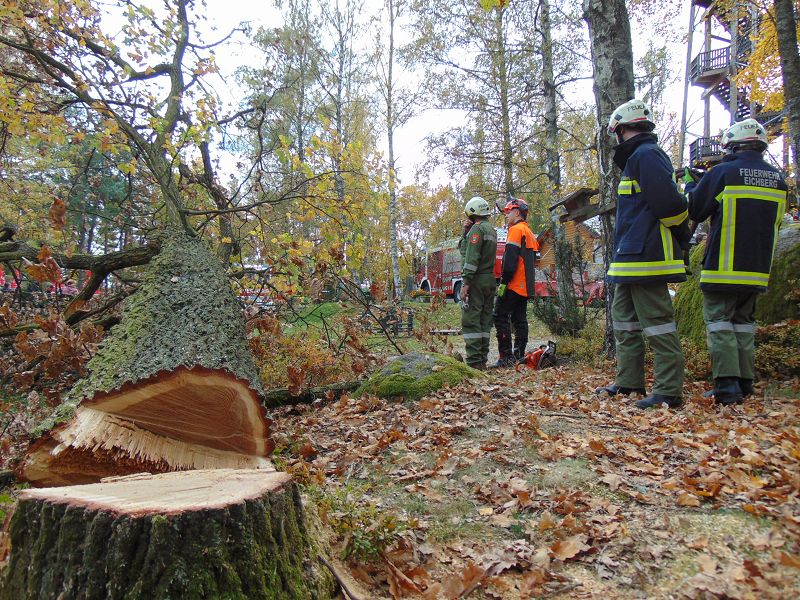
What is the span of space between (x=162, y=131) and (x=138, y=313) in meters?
2.60

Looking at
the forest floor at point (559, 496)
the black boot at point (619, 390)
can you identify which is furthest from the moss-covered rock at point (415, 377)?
the black boot at point (619, 390)

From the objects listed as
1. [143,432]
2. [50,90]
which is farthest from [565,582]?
[50,90]

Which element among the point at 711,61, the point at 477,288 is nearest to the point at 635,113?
the point at 477,288

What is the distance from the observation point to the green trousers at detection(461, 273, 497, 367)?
6.68 m

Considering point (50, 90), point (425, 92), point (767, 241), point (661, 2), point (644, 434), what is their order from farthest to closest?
1. point (425, 92)
2. point (661, 2)
3. point (50, 90)
4. point (767, 241)
5. point (644, 434)

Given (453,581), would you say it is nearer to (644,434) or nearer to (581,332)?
(644,434)

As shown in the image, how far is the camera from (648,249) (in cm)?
393

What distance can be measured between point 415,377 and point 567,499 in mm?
2496

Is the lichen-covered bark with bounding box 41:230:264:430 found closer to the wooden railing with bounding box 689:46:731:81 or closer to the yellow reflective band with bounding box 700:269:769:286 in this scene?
the yellow reflective band with bounding box 700:269:769:286

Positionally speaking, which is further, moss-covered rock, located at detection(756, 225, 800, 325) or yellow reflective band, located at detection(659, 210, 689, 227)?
moss-covered rock, located at detection(756, 225, 800, 325)

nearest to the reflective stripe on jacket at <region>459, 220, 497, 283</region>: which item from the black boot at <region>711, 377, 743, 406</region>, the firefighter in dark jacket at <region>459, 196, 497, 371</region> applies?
the firefighter in dark jacket at <region>459, 196, 497, 371</region>

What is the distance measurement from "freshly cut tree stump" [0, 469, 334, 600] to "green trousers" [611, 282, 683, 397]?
3.33 m

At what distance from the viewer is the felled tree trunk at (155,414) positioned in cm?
237

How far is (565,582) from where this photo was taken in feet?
6.09
